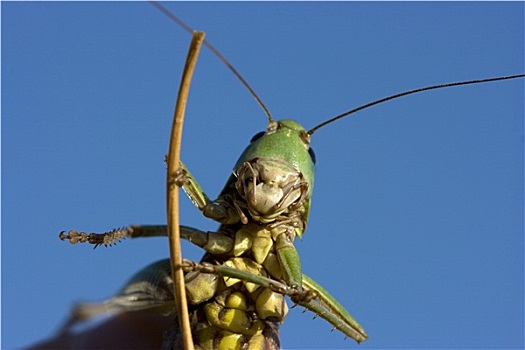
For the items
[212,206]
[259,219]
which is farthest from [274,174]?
[212,206]

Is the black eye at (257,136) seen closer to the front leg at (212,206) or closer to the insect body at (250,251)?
the insect body at (250,251)

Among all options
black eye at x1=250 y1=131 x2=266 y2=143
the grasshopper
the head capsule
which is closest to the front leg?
the grasshopper

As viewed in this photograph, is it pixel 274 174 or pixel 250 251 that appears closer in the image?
pixel 274 174

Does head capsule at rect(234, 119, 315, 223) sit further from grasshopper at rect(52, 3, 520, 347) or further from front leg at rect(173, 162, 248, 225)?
front leg at rect(173, 162, 248, 225)

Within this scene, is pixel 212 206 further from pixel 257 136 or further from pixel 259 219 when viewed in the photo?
pixel 257 136

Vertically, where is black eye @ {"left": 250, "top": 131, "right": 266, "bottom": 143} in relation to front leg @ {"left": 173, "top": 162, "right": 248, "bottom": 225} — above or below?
above

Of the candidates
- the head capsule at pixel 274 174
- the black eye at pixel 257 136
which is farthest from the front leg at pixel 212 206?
the black eye at pixel 257 136

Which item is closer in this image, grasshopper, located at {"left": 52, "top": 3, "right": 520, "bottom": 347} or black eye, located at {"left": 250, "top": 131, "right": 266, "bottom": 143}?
grasshopper, located at {"left": 52, "top": 3, "right": 520, "bottom": 347}

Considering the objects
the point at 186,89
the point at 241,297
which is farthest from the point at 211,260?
the point at 186,89

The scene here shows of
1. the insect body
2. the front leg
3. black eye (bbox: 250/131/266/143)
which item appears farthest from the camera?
black eye (bbox: 250/131/266/143)
